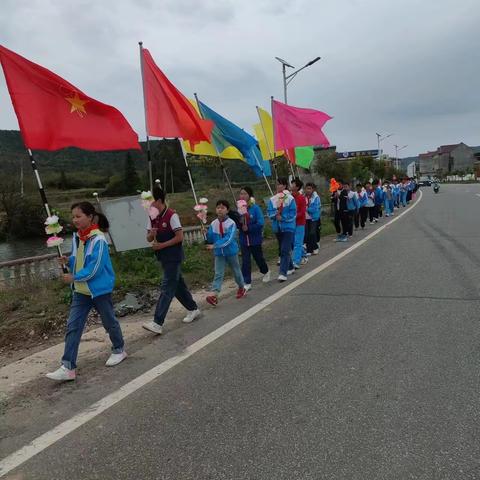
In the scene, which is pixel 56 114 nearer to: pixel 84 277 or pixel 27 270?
pixel 84 277

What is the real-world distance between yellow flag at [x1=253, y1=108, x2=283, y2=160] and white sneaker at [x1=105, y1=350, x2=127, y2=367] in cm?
962

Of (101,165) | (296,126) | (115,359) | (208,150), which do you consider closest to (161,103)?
(208,150)

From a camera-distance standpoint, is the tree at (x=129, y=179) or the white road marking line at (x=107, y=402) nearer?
the white road marking line at (x=107, y=402)

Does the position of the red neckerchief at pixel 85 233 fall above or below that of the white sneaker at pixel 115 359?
above

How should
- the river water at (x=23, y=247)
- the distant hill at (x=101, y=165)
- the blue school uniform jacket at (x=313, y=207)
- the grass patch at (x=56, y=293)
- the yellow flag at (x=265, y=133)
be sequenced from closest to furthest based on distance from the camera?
the grass patch at (x=56, y=293)
the blue school uniform jacket at (x=313, y=207)
the yellow flag at (x=265, y=133)
the river water at (x=23, y=247)
the distant hill at (x=101, y=165)

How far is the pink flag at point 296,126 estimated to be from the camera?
1234 cm

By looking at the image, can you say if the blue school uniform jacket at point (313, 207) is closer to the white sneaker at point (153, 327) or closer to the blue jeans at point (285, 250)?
the blue jeans at point (285, 250)

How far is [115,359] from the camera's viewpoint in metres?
4.59

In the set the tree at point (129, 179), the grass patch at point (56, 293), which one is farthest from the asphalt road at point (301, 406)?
the tree at point (129, 179)

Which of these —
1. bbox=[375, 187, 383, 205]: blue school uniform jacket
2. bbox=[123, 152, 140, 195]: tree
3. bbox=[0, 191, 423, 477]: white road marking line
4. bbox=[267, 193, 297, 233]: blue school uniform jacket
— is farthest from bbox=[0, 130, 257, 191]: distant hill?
bbox=[0, 191, 423, 477]: white road marking line

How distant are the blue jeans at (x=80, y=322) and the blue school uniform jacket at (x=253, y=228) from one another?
346cm

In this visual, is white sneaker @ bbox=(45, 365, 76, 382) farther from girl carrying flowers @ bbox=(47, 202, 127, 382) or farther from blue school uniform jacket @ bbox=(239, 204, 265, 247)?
blue school uniform jacket @ bbox=(239, 204, 265, 247)

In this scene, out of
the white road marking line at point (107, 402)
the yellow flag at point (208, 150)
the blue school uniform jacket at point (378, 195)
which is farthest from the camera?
the blue school uniform jacket at point (378, 195)

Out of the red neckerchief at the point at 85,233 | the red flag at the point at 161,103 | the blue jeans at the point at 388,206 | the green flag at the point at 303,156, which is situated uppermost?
the red flag at the point at 161,103
